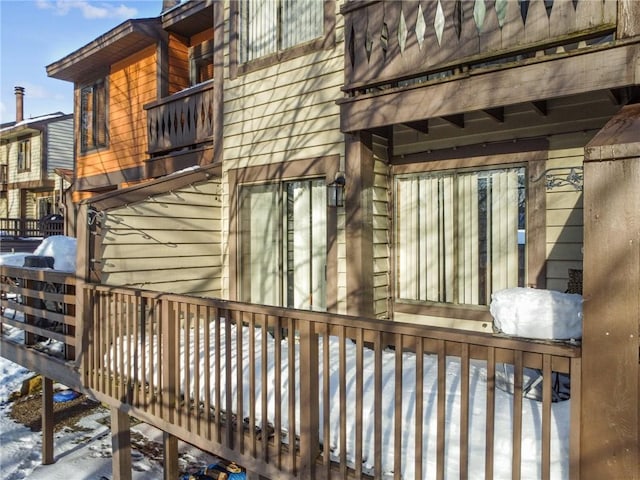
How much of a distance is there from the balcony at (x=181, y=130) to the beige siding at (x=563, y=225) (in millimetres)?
4885

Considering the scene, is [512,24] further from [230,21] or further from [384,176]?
[230,21]

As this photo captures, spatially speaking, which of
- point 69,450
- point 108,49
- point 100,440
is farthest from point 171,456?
point 108,49

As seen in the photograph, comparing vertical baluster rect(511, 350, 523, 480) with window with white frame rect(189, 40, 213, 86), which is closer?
vertical baluster rect(511, 350, 523, 480)

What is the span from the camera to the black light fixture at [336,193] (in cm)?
489

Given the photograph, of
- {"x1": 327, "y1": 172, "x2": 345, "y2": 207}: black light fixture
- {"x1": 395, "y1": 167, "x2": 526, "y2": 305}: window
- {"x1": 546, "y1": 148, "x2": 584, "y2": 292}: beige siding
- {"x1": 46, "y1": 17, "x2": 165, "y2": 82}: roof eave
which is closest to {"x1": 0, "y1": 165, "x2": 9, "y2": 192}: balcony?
{"x1": 46, "y1": 17, "x2": 165, "y2": 82}: roof eave

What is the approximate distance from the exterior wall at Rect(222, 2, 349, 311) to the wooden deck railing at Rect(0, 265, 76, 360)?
2.10 m

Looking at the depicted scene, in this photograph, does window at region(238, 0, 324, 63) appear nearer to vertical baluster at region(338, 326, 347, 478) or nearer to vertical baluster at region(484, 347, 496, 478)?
vertical baluster at region(338, 326, 347, 478)

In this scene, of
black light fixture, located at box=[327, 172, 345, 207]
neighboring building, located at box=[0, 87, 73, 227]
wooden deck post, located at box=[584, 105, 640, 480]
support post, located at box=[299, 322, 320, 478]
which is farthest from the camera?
neighboring building, located at box=[0, 87, 73, 227]

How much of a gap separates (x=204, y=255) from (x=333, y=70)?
3.01 metres

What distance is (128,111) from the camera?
30.2 ft

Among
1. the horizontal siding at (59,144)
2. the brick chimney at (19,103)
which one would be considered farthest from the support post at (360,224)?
the brick chimney at (19,103)

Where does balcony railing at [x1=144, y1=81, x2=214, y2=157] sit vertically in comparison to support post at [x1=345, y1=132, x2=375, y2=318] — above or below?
above

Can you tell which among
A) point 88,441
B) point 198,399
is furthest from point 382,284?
point 88,441

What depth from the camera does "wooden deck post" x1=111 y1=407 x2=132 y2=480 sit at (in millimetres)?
4379
